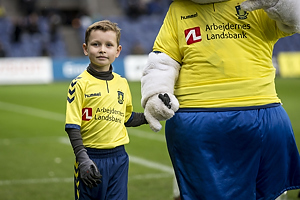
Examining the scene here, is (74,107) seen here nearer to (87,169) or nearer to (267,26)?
(87,169)

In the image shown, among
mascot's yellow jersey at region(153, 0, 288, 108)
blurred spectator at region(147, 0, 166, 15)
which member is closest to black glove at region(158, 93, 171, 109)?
mascot's yellow jersey at region(153, 0, 288, 108)

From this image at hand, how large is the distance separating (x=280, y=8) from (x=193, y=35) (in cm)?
58

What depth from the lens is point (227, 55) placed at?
3.58 meters

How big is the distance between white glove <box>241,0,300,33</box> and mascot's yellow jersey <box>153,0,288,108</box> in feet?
0.51

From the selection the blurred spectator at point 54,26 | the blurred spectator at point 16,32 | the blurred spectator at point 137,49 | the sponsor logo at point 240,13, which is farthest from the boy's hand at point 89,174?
the blurred spectator at point 54,26

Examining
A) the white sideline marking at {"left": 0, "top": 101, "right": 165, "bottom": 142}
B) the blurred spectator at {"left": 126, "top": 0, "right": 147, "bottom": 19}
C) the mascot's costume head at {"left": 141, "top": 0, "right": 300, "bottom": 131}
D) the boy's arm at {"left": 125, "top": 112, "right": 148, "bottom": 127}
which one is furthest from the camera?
the blurred spectator at {"left": 126, "top": 0, "right": 147, "bottom": 19}

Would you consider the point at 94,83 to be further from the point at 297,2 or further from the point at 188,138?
the point at 297,2

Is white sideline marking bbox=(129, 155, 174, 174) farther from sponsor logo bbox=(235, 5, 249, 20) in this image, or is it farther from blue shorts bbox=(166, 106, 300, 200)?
sponsor logo bbox=(235, 5, 249, 20)

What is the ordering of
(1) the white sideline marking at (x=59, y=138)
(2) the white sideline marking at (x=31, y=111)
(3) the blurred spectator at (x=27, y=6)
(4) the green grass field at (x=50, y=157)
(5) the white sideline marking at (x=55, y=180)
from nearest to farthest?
(4) the green grass field at (x=50, y=157)
(5) the white sideline marking at (x=55, y=180)
(1) the white sideline marking at (x=59, y=138)
(2) the white sideline marking at (x=31, y=111)
(3) the blurred spectator at (x=27, y=6)

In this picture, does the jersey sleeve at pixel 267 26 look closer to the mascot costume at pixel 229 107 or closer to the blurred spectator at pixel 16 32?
the mascot costume at pixel 229 107

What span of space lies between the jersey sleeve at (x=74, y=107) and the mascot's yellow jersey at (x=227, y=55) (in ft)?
2.43

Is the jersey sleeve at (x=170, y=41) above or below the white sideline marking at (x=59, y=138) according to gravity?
above

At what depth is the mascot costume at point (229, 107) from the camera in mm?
3570

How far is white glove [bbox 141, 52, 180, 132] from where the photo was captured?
365 cm
